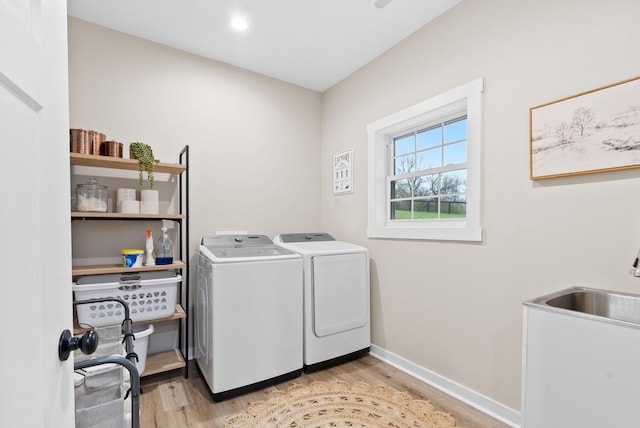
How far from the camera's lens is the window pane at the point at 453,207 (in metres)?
2.33

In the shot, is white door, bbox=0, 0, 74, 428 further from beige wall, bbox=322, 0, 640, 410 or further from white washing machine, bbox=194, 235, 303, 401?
A: beige wall, bbox=322, 0, 640, 410

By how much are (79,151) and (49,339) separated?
74.9 inches

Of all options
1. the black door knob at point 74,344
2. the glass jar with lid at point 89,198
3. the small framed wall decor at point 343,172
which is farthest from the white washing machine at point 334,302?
the black door knob at point 74,344

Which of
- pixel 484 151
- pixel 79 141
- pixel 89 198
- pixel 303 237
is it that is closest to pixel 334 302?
pixel 303 237

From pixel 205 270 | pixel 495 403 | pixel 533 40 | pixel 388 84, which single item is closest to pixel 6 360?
pixel 205 270

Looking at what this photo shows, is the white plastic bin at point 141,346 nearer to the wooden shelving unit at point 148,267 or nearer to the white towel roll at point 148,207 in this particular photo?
the wooden shelving unit at point 148,267

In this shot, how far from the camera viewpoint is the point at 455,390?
2150 mm

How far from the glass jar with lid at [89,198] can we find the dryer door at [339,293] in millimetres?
1586

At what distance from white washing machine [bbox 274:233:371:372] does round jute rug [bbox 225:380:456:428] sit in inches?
12.8

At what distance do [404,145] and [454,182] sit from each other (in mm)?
651

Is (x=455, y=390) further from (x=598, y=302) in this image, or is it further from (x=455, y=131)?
(x=455, y=131)

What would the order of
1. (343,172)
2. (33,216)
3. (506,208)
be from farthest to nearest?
(343,172)
(506,208)
(33,216)

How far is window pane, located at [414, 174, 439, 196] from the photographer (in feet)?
8.41

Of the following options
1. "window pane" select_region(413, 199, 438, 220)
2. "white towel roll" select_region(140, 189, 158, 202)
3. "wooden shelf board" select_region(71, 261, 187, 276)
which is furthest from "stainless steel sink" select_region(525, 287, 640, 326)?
"white towel roll" select_region(140, 189, 158, 202)
